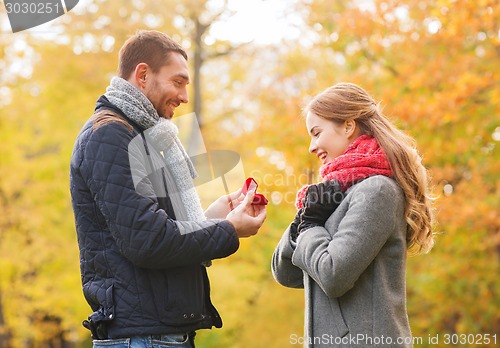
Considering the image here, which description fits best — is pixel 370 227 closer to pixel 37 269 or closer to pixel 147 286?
pixel 147 286

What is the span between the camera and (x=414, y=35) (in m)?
9.86

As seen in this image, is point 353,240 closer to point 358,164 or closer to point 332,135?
point 358,164

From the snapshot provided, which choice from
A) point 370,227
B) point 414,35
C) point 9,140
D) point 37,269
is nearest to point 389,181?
point 370,227

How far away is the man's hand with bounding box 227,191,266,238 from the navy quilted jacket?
61 mm

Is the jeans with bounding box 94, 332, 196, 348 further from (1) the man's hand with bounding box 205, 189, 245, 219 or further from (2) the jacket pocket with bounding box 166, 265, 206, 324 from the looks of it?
(1) the man's hand with bounding box 205, 189, 245, 219

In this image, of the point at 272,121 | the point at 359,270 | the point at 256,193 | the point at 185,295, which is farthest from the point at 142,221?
the point at 272,121

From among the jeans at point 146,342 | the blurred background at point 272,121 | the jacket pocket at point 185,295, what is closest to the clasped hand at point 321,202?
the jacket pocket at point 185,295

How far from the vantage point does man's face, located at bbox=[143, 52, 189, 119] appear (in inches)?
122

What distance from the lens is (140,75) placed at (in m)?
3.08

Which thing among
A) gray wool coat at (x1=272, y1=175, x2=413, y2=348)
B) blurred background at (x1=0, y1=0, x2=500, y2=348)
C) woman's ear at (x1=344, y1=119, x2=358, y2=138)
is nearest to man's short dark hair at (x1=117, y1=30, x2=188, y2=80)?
woman's ear at (x1=344, y1=119, x2=358, y2=138)

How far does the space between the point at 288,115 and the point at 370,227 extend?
764 centimetres

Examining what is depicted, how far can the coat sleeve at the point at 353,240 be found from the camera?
2.79 meters

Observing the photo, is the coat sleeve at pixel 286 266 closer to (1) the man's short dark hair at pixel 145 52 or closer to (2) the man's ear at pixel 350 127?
(2) the man's ear at pixel 350 127

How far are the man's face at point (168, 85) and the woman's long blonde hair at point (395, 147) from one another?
594 mm
